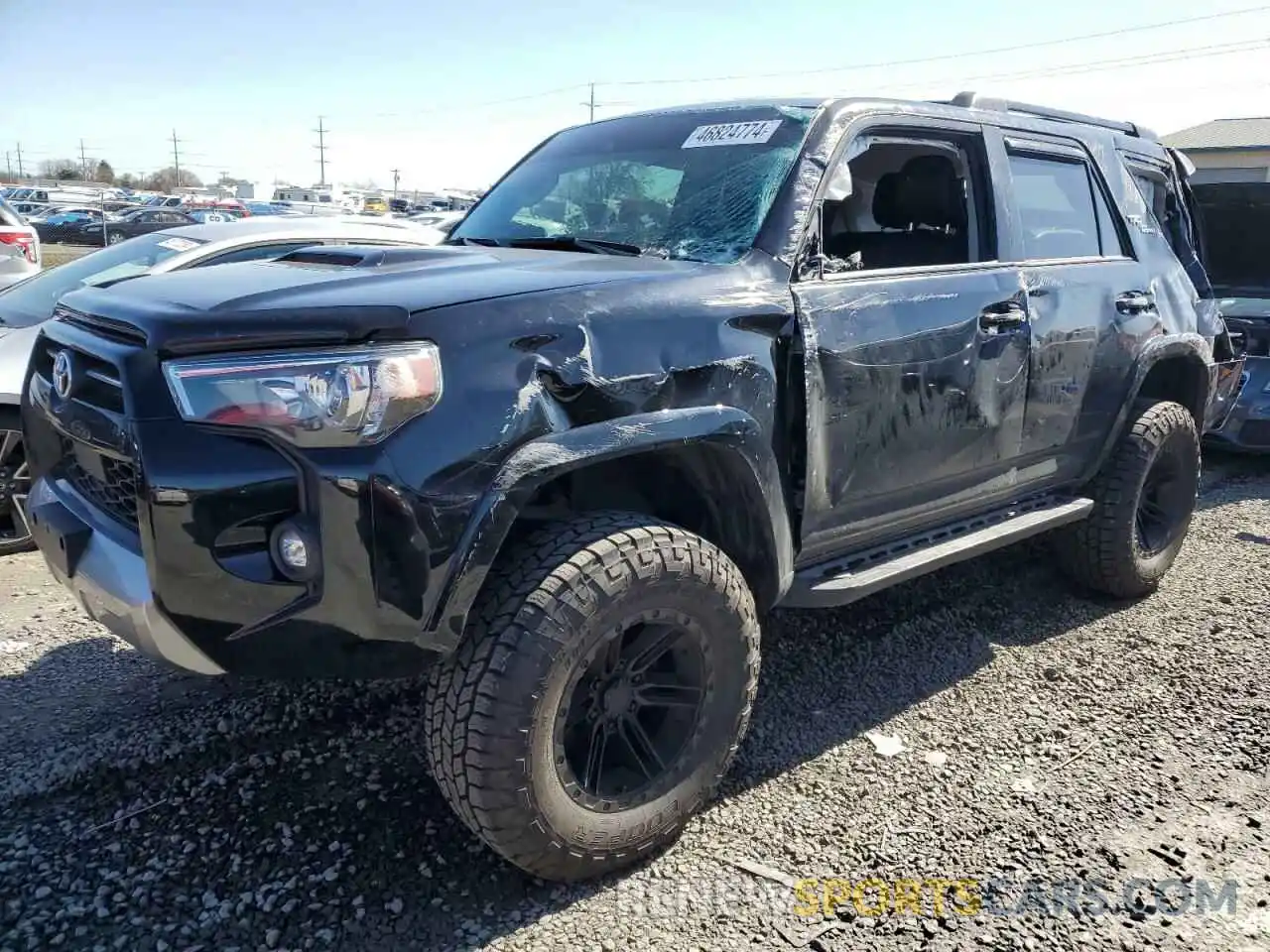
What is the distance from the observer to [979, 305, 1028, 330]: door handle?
3.33 metres

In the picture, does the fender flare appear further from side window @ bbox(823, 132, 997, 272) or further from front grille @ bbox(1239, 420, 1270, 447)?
front grille @ bbox(1239, 420, 1270, 447)

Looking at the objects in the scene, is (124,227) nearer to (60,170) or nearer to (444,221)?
(444,221)

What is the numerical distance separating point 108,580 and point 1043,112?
12.5 ft

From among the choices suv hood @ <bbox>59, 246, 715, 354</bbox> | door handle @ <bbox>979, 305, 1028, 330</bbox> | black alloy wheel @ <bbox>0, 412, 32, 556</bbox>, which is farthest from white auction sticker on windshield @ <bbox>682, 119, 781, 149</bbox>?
black alloy wheel @ <bbox>0, 412, 32, 556</bbox>

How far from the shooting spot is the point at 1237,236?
7895mm

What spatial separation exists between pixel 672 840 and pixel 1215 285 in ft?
24.2

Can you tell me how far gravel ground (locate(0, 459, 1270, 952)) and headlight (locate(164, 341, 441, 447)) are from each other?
3.77 ft

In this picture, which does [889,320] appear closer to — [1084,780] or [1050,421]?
[1050,421]

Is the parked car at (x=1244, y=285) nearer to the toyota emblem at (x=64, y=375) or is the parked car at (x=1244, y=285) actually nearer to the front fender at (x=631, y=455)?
the front fender at (x=631, y=455)

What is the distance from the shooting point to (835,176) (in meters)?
3.06

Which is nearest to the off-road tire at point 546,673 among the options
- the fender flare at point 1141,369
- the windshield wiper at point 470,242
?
the windshield wiper at point 470,242

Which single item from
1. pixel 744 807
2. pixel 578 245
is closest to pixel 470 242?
pixel 578 245

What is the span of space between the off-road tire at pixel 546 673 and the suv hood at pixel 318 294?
0.61 meters

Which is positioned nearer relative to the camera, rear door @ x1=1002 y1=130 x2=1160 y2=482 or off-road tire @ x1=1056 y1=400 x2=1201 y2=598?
rear door @ x1=1002 y1=130 x2=1160 y2=482
